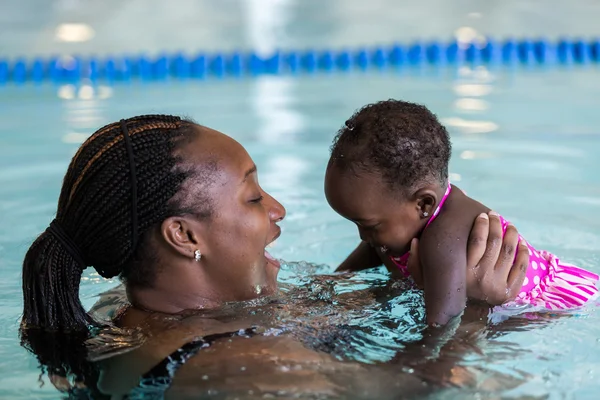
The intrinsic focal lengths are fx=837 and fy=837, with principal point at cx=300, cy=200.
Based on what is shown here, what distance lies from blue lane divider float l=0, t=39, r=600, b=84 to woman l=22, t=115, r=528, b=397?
22.4 feet

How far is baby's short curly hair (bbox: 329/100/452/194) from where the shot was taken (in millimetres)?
2709

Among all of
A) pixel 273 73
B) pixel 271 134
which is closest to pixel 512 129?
pixel 271 134

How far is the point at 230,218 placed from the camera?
2355 millimetres

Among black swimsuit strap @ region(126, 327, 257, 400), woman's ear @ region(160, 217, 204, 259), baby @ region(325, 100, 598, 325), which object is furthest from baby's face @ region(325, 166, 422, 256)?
black swimsuit strap @ region(126, 327, 257, 400)

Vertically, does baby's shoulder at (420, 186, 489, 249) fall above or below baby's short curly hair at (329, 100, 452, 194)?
below

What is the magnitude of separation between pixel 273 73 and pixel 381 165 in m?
6.62

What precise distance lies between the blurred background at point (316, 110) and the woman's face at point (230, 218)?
65cm

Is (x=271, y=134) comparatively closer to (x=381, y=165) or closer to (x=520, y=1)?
(x=381, y=165)

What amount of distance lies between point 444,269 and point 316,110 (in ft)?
15.5

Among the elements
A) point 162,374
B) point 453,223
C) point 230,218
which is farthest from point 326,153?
point 162,374

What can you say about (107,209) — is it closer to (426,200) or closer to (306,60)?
(426,200)

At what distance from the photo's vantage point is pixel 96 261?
2.36 m

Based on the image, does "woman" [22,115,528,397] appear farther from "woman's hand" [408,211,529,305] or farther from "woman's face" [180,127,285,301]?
"woman's hand" [408,211,529,305]

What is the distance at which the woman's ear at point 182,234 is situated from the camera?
2291mm
